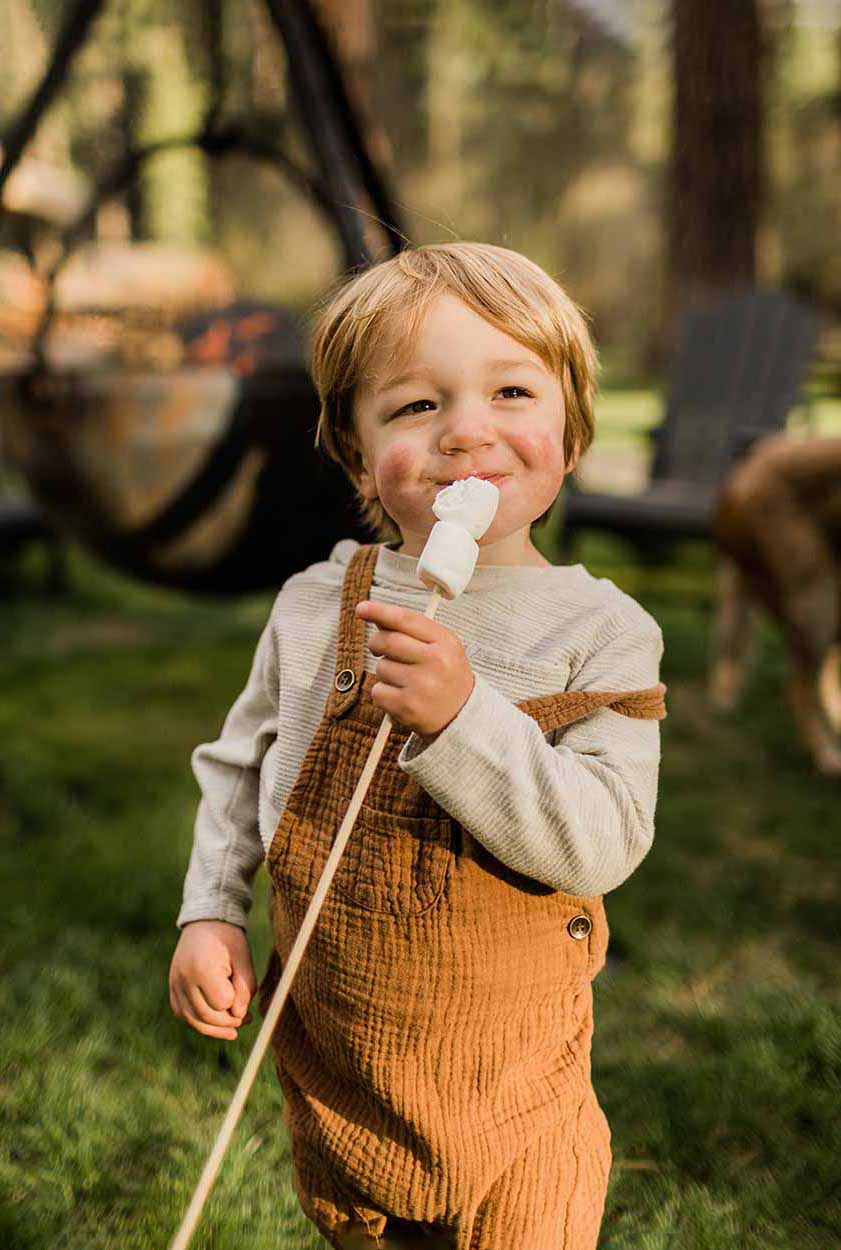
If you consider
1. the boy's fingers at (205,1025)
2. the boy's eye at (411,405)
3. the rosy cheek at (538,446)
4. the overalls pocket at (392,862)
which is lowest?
the boy's fingers at (205,1025)

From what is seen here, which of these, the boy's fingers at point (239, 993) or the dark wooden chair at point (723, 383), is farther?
the dark wooden chair at point (723, 383)

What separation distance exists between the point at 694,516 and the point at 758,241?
497 centimetres

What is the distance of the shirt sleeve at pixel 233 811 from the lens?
141 centimetres

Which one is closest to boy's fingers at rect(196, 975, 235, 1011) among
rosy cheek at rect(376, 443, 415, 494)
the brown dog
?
rosy cheek at rect(376, 443, 415, 494)

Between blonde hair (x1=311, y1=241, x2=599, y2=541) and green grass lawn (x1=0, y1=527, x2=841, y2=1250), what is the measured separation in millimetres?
1269

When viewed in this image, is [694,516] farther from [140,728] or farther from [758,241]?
[758,241]

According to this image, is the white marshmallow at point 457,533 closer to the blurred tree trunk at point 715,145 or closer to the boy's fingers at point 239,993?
the boy's fingers at point 239,993

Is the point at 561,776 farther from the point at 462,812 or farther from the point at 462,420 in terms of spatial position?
the point at 462,420

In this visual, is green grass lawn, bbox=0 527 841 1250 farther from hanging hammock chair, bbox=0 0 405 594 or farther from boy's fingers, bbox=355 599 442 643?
boy's fingers, bbox=355 599 442 643

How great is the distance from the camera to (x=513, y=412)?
1.18m

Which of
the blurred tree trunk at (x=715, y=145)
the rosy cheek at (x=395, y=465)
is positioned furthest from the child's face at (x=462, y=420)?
the blurred tree trunk at (x=715, y=145)

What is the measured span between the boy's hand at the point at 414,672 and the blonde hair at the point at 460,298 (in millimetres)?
313

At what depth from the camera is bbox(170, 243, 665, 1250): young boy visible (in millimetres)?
1157

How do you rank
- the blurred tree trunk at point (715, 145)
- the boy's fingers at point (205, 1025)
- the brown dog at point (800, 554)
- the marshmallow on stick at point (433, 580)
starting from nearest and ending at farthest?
the marshmallow on stick at point (433, 580) < the boy's fingers at point (205, 1025) < the brown dog at point (800, 554) < the blurred tree trunk at point (715, 145)
